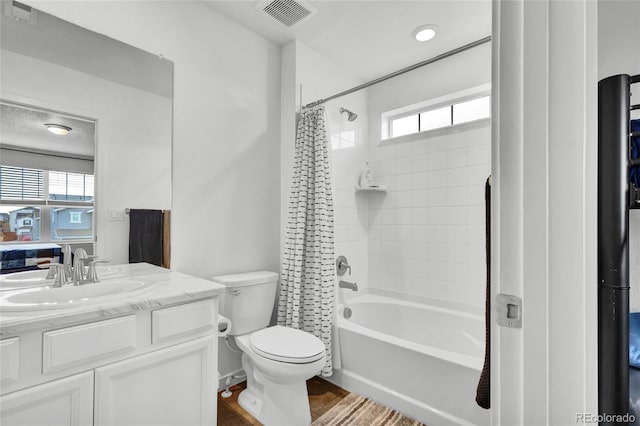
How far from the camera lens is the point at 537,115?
580 mm

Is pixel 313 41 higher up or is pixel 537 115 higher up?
pixel 313 41

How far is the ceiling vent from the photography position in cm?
197

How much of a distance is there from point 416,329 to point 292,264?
1.17m

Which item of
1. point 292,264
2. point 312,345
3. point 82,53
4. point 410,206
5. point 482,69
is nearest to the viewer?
point 82,53

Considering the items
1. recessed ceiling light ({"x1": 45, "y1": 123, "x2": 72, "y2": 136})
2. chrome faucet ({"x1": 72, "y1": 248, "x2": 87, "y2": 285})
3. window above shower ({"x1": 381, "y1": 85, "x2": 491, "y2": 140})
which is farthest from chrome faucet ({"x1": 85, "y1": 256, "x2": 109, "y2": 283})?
window above shower ({"x1": 381, "y1": 85, "x2": 491, "y2": 140})

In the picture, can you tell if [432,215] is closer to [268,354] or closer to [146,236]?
[268,354]

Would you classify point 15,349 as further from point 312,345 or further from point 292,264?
point 292,264

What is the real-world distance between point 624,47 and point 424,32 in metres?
1.45

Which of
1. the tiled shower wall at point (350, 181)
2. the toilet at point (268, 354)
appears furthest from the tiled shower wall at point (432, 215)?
the toilet at point (268, 354)

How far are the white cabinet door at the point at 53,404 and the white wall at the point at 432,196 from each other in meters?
2.23

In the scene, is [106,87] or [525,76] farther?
[106,87]

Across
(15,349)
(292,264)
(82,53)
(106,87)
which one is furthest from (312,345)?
(82,53)

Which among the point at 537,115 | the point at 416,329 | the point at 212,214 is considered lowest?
the point at 416,329

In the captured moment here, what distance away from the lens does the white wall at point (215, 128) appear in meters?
1.80
